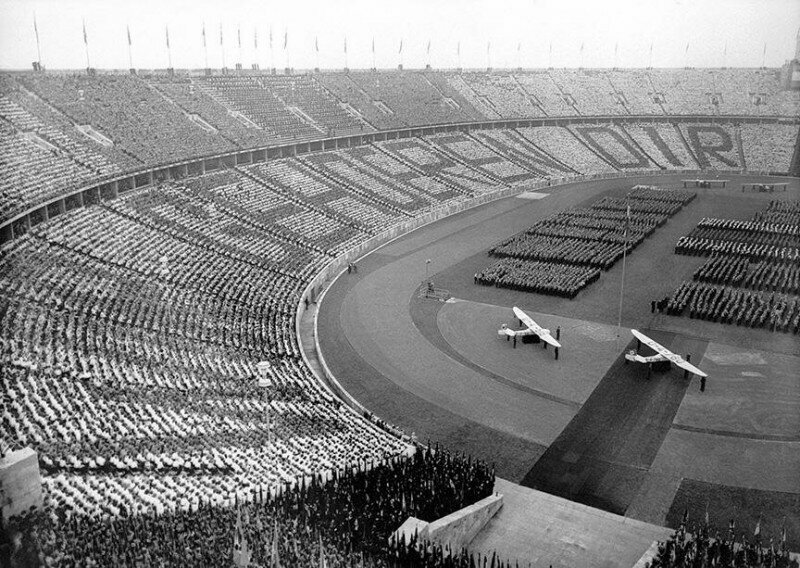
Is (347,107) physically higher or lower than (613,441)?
higher

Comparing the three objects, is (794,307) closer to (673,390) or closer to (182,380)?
(673,390)

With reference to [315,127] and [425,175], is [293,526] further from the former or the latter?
[315,127]

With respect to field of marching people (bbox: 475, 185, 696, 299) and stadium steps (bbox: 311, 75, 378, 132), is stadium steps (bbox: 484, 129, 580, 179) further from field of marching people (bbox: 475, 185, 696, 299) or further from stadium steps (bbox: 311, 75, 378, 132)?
stadium steps (bbox: 311, 75, 378, 132)

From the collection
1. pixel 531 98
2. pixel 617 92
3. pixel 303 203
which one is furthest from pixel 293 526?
pixel 617 92

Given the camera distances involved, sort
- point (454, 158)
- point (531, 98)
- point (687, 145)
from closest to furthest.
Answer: point (454, 158) → point (687, 145) → point (531, 98)

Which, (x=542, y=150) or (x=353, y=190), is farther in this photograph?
(x=542, y=150)

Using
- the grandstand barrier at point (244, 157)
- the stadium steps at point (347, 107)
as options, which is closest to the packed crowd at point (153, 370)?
the grandstand barrier at point (244, 157)
